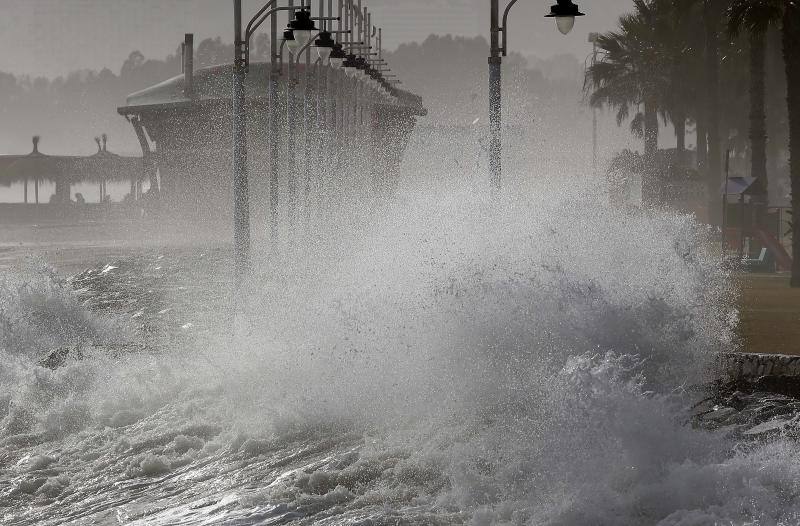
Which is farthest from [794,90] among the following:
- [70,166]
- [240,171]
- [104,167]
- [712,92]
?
[70,166]

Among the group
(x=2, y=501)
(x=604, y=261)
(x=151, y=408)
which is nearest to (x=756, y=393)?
(x=604, y=261)

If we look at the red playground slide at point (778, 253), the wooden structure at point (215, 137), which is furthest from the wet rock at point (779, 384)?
the wooden structure at point (215, 137)

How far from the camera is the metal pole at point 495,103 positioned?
58.0 ft

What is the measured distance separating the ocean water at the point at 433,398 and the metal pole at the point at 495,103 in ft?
1.72

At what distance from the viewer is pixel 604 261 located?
13.7 metres

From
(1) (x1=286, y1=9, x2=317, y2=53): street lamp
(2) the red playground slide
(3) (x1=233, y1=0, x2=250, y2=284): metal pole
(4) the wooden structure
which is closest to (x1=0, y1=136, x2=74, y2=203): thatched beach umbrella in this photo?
(4) the wooden structure

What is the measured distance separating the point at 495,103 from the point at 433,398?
25.8 ft

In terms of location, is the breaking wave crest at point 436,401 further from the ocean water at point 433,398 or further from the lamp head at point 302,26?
the lamp head at point 302,26

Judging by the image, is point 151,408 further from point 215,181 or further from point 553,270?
point 215,181

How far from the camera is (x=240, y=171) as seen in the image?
65.9 feet

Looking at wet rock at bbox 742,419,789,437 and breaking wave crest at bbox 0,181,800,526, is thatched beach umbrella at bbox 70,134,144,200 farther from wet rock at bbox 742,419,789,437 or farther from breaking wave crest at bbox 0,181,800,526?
wet rock at bbox 742,419,789,437

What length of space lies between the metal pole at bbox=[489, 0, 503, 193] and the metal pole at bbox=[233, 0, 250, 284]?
3963mm

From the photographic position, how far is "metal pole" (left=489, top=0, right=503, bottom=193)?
58.0 ft

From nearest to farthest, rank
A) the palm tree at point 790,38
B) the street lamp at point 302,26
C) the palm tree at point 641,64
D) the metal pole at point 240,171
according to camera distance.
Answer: the street lamp at point 302,26 → the metal pole at point 240,171 → the palm tree at point 790,38 → the palm tree at point 641,64
